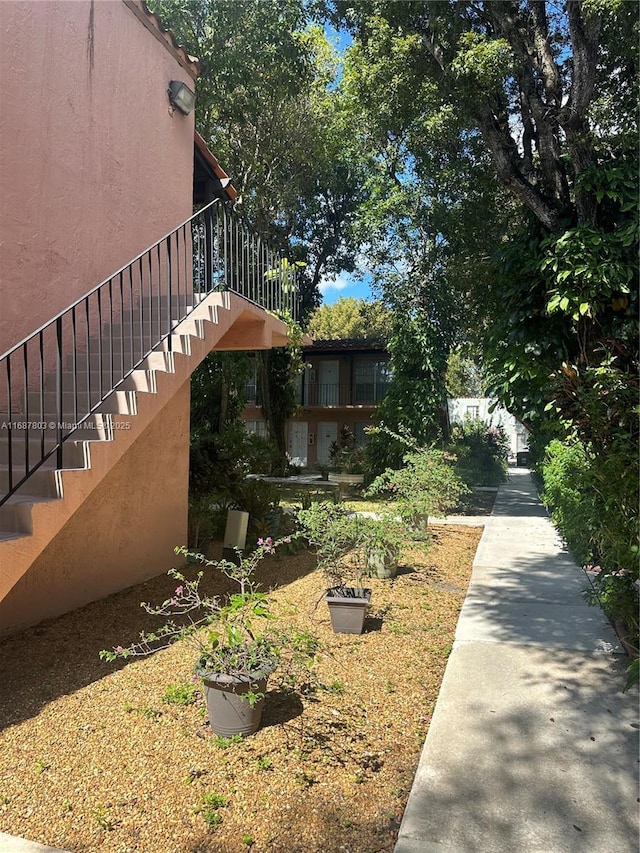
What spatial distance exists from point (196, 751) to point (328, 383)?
2478cm

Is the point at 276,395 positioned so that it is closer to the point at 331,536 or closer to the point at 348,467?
the point at 348,467

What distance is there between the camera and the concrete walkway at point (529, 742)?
256cm

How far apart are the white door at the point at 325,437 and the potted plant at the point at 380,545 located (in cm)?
2046

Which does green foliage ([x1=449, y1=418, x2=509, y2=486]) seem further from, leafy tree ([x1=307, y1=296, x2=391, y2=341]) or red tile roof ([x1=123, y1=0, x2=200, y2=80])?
leafy tree ([x1=307, y1=296, x2=391, y2=341])

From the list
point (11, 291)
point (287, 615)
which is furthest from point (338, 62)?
point (287, 615)

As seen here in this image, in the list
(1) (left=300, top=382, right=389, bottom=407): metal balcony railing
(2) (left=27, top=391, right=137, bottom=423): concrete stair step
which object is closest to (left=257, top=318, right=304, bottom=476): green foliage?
(1) (left=300, top=382, right=389, bottom=407): metal balcony railing

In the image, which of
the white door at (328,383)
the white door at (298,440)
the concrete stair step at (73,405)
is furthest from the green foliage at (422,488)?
the white door at (298,440)

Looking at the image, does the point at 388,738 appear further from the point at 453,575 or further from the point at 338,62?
the point at 338,62

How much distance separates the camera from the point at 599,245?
5641 mm

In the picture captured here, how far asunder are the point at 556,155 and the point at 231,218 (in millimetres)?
3842

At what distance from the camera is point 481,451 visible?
20812mm

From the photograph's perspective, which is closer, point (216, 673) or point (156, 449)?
point (216, 673)

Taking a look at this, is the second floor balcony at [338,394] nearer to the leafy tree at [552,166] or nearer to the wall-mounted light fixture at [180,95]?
the leafy tree at [552,166]

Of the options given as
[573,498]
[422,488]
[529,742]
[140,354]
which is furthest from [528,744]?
[422,488]
